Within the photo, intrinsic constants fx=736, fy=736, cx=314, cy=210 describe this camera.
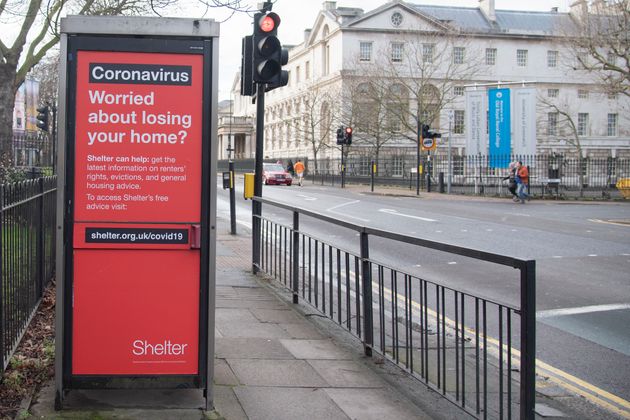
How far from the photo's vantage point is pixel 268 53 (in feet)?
34.6

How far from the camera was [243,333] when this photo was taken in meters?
6.89

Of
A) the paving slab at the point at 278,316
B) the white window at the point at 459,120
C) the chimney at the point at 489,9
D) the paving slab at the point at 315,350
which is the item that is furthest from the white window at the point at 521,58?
the paving slab at the point at 315,350

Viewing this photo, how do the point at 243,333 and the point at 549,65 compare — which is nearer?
the point at 243,333

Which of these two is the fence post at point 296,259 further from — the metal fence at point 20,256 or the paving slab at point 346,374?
the metal fence at point 20,256

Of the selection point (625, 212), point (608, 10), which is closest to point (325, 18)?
point (608, 10)

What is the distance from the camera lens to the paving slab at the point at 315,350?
20.3ft

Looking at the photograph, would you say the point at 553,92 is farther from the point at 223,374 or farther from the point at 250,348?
the point at 223,374

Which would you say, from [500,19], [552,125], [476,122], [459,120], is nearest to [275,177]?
[476,122]

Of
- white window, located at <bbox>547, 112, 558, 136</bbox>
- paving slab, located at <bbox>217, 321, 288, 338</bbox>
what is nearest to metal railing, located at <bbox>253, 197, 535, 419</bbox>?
paving slab, located at <bbox>217, 321, 288, 338</bbox>

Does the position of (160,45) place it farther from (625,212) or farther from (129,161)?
(625,212)

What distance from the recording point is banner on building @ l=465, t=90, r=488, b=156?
3762 centimetres

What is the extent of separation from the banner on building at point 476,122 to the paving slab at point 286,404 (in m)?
34.1

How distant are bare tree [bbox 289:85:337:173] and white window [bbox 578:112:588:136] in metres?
28.0

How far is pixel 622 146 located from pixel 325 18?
35833 millimetres
